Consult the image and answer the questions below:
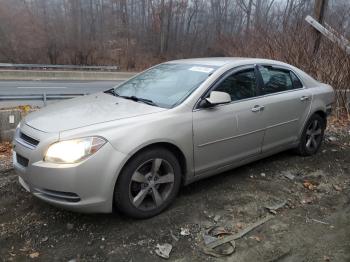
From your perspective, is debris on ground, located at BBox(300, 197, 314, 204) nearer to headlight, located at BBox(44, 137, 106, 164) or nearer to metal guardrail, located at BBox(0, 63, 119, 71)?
headlight, located at BBox(44, 137, 106, 164)

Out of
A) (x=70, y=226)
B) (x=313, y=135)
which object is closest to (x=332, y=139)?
(x=313, y=135)

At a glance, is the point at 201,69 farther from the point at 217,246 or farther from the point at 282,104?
the point at 217,246

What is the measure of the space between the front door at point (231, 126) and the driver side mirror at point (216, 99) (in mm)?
76

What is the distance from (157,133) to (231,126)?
3.37ft

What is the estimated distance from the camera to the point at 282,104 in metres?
4.79

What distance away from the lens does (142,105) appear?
12.6ft

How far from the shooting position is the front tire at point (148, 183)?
332 centimetres

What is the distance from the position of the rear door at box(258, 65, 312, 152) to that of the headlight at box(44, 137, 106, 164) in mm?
2328

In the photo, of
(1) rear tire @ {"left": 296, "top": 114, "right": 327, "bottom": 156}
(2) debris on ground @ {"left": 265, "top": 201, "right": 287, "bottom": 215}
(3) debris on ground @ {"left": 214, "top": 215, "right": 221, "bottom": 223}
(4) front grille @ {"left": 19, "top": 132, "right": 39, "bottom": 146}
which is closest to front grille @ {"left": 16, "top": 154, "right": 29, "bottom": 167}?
(4) front grille @ {"left": 19, "top": 132, "right": 39, "bottom": 146}

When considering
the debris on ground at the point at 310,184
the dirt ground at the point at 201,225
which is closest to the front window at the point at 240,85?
the dirt ground at the point at 201,225

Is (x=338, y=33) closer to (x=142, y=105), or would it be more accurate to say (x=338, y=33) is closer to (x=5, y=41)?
(x=142, y=105)

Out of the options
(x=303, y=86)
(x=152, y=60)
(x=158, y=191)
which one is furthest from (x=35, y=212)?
(x=152, y=60)

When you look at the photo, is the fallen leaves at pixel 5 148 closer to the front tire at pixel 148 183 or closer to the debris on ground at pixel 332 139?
the front tire at pixel 148 183

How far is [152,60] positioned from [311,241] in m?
33.7
